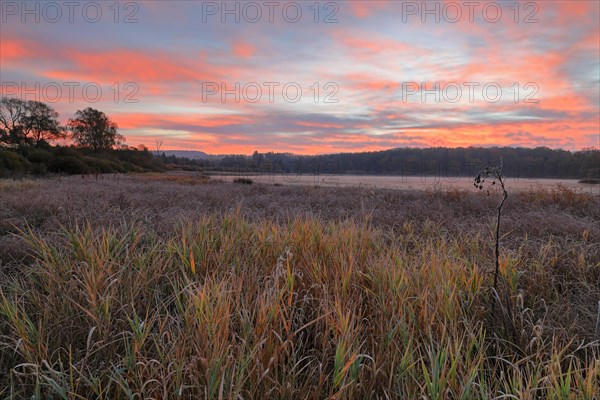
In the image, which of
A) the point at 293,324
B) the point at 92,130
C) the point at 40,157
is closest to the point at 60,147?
the point at 40,157

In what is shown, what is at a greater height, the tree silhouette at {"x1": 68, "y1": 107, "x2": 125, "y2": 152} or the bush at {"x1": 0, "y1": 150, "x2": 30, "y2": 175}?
the tree silhouette at {"x1": 68, "y1": 107, "x2": 125, "y2": 152}

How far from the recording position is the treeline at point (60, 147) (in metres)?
31.5

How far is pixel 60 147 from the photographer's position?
1651 inches

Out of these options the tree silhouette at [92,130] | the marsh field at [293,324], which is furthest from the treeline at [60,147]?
the marsh field at [293,324]

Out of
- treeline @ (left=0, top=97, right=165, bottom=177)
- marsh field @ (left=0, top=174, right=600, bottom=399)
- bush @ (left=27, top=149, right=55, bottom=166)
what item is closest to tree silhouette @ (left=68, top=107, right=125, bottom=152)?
treeline @ (left=0, top=97, right=165, bottom=177)

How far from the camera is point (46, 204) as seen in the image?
8.70 m

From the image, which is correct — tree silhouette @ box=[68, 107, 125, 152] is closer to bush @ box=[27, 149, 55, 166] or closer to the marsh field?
bush @ box=[27, 149, 55, 166]

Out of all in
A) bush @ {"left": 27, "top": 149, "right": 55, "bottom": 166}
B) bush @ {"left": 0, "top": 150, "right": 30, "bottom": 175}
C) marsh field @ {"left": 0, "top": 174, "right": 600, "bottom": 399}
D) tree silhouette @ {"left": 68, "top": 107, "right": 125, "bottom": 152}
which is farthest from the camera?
tree silhouette @ {"left": 68, "top": 107, "right": 125, "bottom": 152}

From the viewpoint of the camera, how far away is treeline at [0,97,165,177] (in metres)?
31.5

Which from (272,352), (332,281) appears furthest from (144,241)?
(272,352)

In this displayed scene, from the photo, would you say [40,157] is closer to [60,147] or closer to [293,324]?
[60,147]

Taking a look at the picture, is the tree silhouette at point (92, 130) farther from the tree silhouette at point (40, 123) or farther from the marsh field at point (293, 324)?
the marsh field at point (293, 324)

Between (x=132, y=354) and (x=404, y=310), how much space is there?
1.89m

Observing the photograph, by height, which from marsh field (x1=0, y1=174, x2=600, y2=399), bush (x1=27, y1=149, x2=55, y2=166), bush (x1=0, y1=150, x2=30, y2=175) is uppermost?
bush (x1=27, y1=149, x2=55, y2=166)
